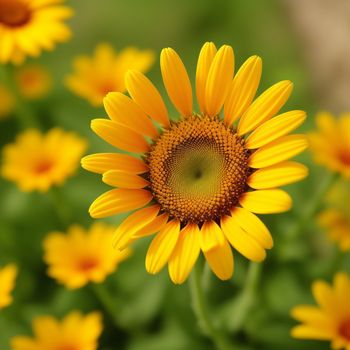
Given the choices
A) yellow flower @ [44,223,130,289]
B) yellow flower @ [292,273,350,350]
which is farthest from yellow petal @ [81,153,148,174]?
yellow flower @ [292,273,350,350]

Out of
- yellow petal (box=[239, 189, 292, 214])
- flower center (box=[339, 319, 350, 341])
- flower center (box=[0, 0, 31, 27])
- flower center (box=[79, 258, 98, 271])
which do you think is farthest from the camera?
flower center (box=[0, 0, 31, 27])

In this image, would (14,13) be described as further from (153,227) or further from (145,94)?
(153,227)

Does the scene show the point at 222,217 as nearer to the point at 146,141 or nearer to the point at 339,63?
the point at 146,141

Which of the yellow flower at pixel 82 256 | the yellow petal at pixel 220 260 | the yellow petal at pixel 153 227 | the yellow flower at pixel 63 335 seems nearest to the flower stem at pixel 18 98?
the yellow flower at pixel 82 256

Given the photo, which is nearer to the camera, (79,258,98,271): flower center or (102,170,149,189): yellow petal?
(102,170,149,189): yellow petal

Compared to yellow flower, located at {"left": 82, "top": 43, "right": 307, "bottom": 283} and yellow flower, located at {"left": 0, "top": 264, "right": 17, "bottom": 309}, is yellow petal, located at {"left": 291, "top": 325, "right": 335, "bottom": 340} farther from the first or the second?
yellow flower, located at {"left": 0, "top": 264, "right": 17, "bottom": 309}

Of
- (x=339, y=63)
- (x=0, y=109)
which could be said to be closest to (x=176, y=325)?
(x=0, y=109)

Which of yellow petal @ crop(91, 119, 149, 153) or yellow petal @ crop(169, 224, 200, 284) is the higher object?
yellow petal @ crop(91, 119, 149, 153)
